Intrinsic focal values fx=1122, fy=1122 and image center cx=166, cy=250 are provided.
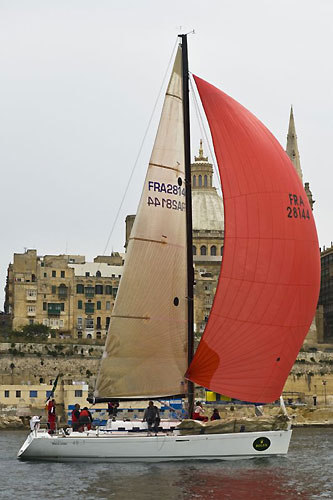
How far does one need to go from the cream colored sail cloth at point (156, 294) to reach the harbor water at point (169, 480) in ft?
7.84

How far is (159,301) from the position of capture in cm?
3098

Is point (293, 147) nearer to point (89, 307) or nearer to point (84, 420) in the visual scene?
point (89, 307)

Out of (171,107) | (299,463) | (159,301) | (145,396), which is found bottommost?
(299,463)

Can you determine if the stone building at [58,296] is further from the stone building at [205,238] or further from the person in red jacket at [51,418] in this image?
the person in red jacket at [51,418]

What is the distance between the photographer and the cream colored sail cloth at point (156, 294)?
101ft

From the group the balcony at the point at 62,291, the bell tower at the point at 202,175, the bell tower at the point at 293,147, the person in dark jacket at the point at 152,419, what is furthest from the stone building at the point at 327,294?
the person in dark jacket at the point at 152,419

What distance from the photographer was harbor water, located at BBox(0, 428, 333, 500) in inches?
1008

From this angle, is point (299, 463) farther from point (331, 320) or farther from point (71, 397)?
point (331, 320)

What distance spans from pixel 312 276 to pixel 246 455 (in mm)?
5193

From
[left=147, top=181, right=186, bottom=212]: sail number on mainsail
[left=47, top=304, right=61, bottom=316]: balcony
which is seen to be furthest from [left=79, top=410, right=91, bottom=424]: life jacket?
[left=47, top=304, right=61, bottom=316]: balcony

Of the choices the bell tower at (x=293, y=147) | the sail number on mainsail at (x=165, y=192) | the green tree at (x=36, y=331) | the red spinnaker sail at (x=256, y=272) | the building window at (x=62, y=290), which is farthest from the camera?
the bell tower at (x=293, y=147)

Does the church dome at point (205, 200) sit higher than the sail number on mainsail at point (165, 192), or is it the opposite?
the church dome at point (205, 200)

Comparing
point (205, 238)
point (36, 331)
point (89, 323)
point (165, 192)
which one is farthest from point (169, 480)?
point (205, 238)

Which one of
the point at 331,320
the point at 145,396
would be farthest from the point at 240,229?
the point at 331,320
